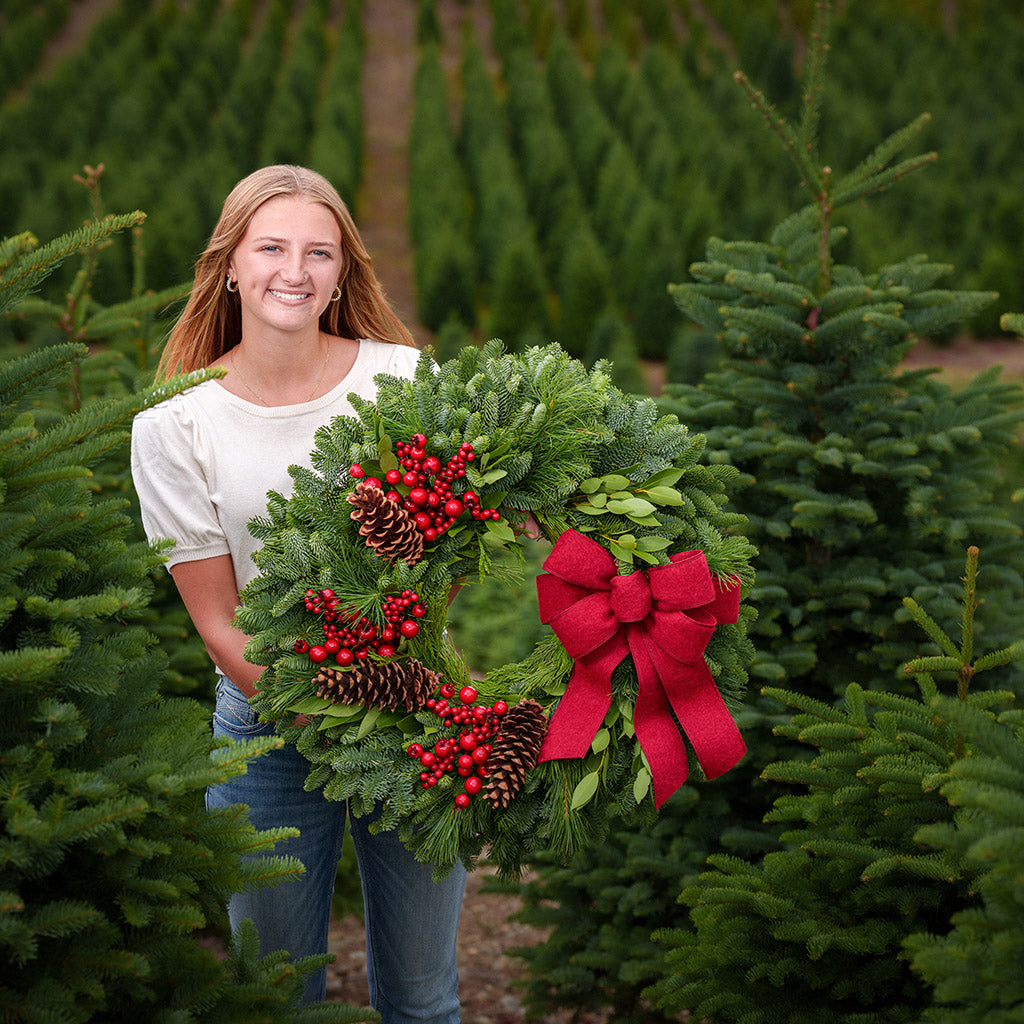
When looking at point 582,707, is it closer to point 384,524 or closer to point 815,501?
point 384,524

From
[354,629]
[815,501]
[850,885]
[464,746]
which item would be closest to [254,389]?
[354,629]

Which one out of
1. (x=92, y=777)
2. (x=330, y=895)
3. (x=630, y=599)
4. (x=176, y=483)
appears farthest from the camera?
(x=330, y=895)

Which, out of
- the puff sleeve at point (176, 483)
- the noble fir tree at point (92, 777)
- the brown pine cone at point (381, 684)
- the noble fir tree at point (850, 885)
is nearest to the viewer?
the noble fir tree at point (92, 777)

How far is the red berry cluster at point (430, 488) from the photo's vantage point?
5.73 ft

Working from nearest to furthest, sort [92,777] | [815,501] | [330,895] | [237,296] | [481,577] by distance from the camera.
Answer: [92,777] → [481,577] → [330,895] → [237,296] → [815,501]

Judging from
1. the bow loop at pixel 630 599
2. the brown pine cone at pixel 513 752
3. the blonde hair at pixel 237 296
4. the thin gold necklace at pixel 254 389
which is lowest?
the brown pine cone at pixel 513 752

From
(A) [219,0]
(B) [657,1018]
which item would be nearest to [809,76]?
(B) [657,1018]

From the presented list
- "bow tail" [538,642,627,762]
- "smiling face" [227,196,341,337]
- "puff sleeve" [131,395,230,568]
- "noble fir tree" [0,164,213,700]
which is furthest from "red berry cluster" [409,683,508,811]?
"noble fir tree" [0,164,213,700]

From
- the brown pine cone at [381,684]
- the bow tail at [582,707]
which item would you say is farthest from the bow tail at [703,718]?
the brown pine cone at [381,684]

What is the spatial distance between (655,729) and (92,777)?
94 cm

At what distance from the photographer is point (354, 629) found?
173cm

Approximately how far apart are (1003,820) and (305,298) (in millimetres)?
1583

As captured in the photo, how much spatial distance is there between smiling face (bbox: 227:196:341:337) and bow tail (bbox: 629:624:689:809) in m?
0.97

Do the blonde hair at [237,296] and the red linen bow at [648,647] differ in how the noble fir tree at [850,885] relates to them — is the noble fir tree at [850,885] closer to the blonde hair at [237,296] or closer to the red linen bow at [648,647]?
the red linen bow at [648,647]
